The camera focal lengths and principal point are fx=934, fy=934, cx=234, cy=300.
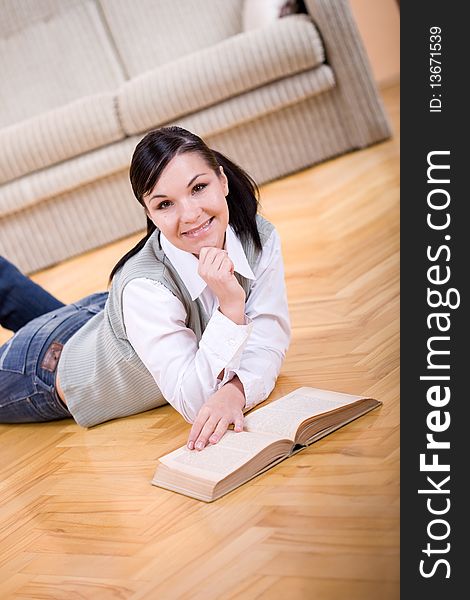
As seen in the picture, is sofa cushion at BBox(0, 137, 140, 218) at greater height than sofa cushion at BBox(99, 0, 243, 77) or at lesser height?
lesser

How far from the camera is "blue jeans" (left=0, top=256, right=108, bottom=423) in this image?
180 cm

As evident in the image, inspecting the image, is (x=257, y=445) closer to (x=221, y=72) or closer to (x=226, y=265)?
(x=226, y=265)

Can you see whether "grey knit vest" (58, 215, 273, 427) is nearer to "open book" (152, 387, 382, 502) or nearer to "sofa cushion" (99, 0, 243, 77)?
"open book" (152, 387, 382, 502)

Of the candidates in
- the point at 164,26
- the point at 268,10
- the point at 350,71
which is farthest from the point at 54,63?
the point at 350,71

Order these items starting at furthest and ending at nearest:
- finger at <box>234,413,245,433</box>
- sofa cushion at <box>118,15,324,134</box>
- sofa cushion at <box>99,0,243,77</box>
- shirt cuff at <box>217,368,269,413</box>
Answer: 1. sofa cushion at <box>99,0,243,77</box>
2. sofa cushion at <box>118,15,324,134</box>
3. shirt cuff at <box>217,368,269,413</box>
4. finger at <box>234,413,245,433</box>

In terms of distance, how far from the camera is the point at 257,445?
51.3 inches

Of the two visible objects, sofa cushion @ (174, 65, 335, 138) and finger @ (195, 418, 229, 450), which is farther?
sofa cushion @ (174, 65, 335, 138)

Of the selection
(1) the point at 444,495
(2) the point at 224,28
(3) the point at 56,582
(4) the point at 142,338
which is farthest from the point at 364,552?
(2) the point at 224,28

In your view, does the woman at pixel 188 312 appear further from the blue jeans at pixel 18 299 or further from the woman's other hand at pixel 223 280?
the blue jeans at pixel 18 299

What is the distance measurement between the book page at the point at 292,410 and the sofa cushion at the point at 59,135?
81.4 inches

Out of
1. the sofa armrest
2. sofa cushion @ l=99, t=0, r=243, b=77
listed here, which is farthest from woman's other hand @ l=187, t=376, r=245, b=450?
sofa cushion @ l=99, t=0, r=243, b=77

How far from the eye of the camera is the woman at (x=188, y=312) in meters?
1.44

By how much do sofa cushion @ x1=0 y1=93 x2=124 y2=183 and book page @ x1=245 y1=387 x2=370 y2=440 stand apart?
2.07m

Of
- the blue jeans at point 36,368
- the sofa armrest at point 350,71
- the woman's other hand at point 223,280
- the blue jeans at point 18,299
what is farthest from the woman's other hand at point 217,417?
the sofa armrest at point 350,71
